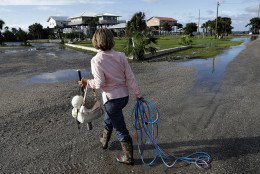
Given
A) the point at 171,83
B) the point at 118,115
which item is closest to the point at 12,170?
the point at 118,115

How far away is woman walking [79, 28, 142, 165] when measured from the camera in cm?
231

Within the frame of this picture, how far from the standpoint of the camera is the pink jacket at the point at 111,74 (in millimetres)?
2309

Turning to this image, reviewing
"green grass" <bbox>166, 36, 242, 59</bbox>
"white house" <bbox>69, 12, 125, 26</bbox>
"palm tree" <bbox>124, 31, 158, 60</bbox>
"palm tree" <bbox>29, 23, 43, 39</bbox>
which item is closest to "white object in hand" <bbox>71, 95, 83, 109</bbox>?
"palm tree" <bbox>124, 31, 158, 60</bbox>

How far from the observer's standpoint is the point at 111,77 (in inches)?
93.6

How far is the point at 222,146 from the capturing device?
315 cm

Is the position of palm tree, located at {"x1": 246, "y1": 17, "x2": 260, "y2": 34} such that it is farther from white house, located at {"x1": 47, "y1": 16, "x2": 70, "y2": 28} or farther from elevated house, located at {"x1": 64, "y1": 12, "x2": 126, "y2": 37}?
white house, located at {"x1": 47, "y1": 16, "x2": 70, "y2": 28}

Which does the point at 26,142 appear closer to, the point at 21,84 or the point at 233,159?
the point at 233,159

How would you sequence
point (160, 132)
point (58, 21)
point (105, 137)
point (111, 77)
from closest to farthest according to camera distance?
point (111, 77) < point (105, 137) < point (160, 132) < point (58, 21)

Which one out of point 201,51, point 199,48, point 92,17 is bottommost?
point 201,51

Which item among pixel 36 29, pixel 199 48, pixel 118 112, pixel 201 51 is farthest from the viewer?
pixel 36 29

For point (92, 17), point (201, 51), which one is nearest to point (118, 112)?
point (201, 51)

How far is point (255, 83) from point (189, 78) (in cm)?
245

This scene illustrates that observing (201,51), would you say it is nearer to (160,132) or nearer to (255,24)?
(160,132)

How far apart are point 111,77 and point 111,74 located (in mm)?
40
